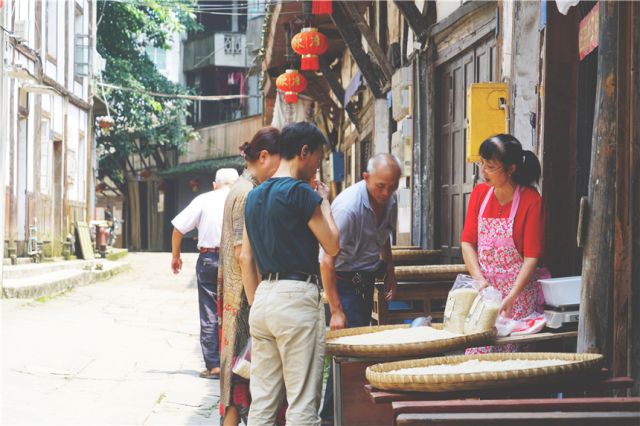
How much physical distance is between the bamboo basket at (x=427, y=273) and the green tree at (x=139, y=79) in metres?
25.2

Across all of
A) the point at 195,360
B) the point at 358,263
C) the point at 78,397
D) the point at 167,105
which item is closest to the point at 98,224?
the point at 167,105

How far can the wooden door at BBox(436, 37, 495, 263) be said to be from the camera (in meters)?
8.29

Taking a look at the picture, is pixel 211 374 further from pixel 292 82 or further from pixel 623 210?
pixel 292 82

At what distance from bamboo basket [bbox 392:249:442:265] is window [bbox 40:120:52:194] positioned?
13775mm

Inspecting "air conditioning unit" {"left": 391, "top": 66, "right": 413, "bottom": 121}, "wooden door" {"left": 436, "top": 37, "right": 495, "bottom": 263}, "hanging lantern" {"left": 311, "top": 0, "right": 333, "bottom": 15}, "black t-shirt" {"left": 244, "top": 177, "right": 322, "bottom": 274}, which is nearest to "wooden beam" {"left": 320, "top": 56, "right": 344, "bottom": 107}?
"hanging lantern" {"left": 311, "top": 0, "right": 333, "bottom": 15}

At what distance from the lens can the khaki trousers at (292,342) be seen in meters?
4.12

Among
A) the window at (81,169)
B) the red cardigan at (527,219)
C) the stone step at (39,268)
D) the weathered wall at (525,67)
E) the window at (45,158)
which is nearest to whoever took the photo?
the red cardigan at (527,219)

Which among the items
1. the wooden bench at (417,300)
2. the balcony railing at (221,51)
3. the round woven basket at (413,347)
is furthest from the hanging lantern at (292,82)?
the balcony railing at (221,51)

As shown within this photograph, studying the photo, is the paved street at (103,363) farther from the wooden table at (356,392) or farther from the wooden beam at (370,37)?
the wooden beam at (370,37)

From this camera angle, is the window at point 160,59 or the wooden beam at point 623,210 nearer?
the wooden beam at point 623,210

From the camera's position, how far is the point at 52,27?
71.6 feet

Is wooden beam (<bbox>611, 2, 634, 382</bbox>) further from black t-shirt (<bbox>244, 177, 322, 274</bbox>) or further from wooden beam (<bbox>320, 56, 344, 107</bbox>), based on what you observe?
wooden beam (<bbox>320, 56, 344, 107</bbox>)

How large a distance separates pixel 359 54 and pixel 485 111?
5571mm

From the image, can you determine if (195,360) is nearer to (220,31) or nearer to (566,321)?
(566,321)
